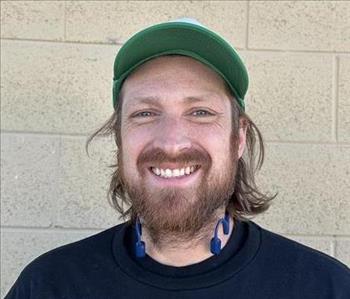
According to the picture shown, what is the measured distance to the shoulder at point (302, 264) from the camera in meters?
1.73

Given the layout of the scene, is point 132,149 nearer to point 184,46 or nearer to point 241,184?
point 184,46

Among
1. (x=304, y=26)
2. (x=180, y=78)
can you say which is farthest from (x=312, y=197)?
(x=180, y=78)

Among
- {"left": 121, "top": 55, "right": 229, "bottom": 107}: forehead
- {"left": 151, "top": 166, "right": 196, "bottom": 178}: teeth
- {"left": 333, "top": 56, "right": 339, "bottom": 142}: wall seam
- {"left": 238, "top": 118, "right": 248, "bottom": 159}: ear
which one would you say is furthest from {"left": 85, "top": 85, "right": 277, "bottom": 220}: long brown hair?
{"left": 333, "top": 56, "right": 339, "bottom": 142}: wall seam

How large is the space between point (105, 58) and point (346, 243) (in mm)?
1138

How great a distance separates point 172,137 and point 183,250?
0.97ft

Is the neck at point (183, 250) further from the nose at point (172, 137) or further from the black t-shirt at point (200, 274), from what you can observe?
the nose at point (172, 137)

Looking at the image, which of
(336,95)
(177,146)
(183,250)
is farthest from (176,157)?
(336,95)

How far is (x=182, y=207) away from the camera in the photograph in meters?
1.73

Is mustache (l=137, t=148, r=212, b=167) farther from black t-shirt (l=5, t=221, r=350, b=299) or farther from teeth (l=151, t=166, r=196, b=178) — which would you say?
black t-shirt (l=5, t=221, r=350, b=299)

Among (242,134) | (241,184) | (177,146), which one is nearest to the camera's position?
(177,146)

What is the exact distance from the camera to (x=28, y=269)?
1.87 meters

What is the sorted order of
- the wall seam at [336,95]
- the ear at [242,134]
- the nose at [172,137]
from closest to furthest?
the nose at [172,137] < the ear at [242,134] < the wall seam at [336,95]

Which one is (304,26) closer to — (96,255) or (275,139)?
(275,139)

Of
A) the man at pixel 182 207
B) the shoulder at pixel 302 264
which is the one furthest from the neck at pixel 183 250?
the shoulder at pixel 302 264
